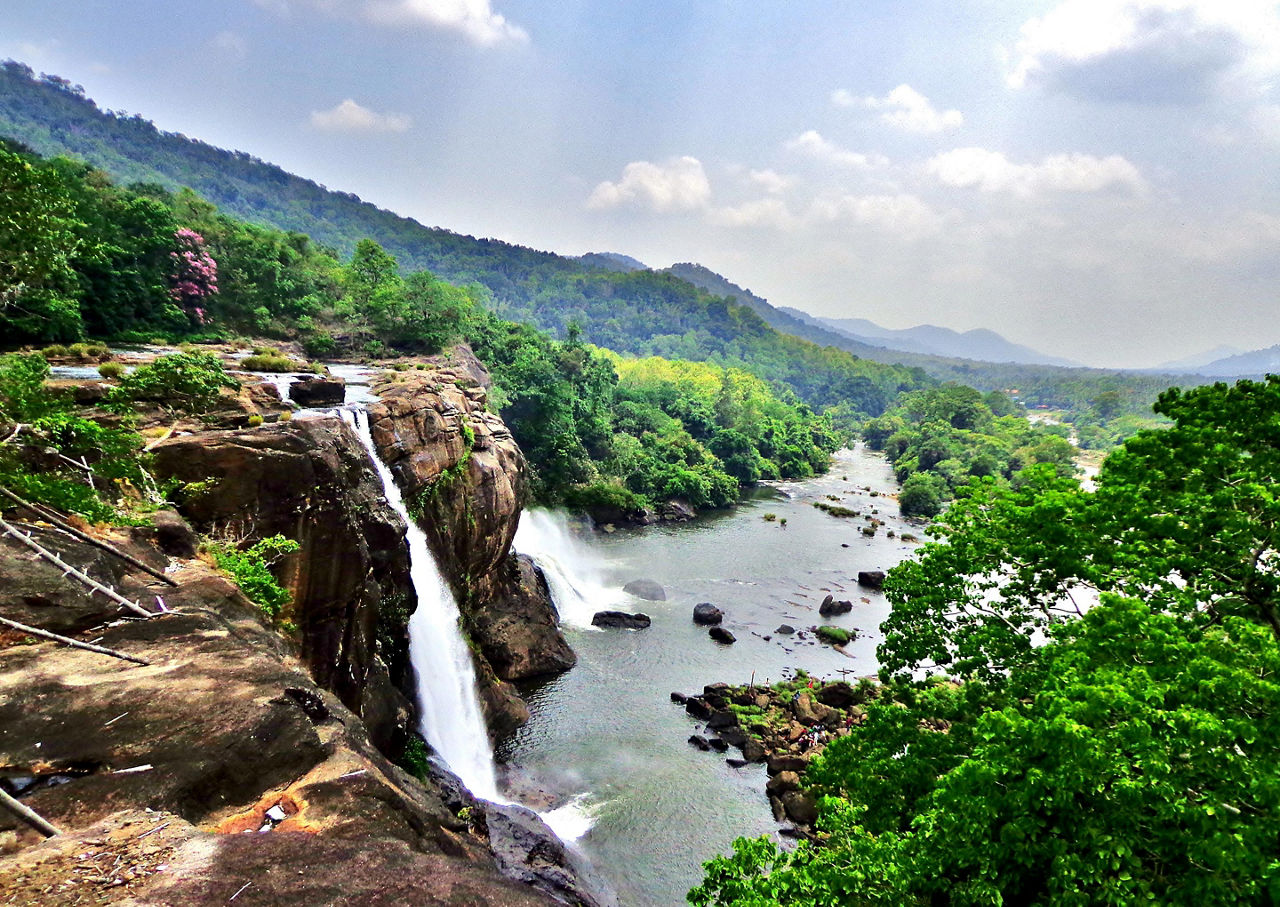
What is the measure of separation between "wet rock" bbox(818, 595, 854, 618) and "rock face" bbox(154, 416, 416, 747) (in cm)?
2572

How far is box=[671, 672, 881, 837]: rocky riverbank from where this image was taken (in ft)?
65.6

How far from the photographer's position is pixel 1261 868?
5.98m

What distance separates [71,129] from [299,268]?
15623cm

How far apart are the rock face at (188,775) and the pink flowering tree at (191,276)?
2967cm

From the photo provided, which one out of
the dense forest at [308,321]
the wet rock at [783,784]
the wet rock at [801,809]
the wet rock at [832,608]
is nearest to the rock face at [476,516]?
the dense forest at [308,321]

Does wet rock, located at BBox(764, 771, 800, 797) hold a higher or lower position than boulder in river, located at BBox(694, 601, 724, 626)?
lower

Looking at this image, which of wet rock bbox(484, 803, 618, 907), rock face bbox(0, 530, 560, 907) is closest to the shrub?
→ rock face bbox(0, 530, 560, 907)

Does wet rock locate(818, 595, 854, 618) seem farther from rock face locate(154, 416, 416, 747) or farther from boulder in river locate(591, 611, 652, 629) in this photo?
rock face locate(154, 416, 416, 747)

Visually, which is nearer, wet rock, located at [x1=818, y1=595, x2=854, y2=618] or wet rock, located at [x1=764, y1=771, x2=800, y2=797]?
wet rock, located at [x1=764, y1=771, x2=800, y2=797]

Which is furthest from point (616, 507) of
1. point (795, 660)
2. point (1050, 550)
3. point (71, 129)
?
point (71, 129)

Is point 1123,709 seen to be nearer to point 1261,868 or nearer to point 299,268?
point 1261,868

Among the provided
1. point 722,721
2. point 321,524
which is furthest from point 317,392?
point 722,721

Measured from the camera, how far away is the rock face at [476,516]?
2162cm

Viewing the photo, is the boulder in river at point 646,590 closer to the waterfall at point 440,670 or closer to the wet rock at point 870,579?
the wet rock at point 870,579
